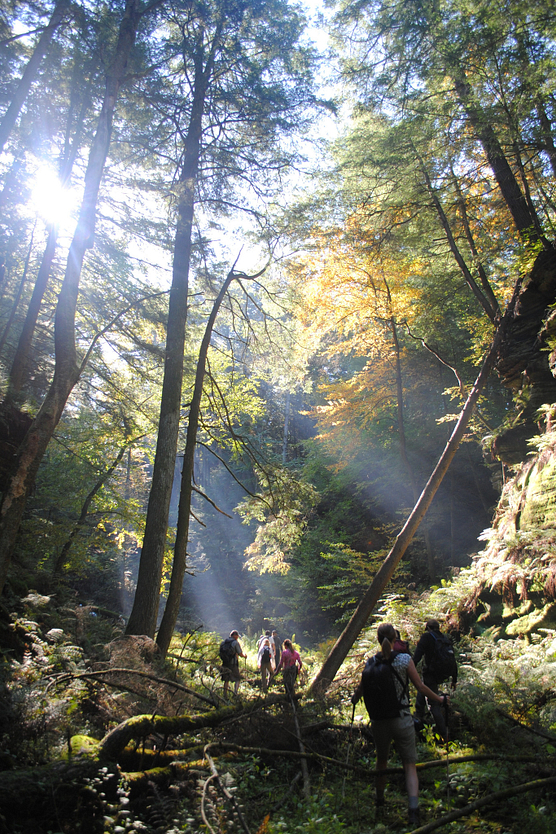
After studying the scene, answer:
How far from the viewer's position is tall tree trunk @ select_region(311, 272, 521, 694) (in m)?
6.82

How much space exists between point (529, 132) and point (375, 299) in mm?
5474

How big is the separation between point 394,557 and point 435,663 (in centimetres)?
294

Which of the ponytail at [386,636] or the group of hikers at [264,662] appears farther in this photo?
the group of hikers at [264,662]

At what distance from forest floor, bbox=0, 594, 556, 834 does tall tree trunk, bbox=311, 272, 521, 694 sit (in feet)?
4.31

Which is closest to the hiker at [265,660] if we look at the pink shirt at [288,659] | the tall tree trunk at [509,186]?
the pink shirt at [288,659]

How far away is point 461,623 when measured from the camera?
26.2ft

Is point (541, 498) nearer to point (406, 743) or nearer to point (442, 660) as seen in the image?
point (442, 660)

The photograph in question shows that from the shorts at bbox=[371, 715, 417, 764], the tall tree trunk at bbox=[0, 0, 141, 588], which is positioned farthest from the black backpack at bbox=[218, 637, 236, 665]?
the shorts at bbox=[371, 715, 417, 764]

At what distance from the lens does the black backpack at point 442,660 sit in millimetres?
4699

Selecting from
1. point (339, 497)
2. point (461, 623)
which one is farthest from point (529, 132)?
point (339, 497)

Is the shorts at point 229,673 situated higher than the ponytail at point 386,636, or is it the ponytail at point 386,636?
the ponytail at point 386,636

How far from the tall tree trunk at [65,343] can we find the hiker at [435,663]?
557 cm

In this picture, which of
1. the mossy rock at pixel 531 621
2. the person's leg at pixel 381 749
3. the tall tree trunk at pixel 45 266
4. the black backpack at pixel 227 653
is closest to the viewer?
the person's leg at pixel 381 749

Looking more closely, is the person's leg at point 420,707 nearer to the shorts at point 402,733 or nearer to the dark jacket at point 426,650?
the dark jacket at point 426,650
